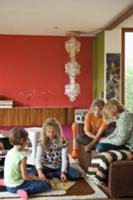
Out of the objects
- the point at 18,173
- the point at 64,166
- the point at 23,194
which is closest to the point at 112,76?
the point at 64,166

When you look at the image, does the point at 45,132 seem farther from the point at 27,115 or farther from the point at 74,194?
the point at 27,115

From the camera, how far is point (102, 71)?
7844 mm

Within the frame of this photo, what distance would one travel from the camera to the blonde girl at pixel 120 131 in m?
3.90

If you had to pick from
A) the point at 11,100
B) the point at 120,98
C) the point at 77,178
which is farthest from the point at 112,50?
the point at 77,178

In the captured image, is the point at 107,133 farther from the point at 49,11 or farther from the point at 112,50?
the point at 112,50

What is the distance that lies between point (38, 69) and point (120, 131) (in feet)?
15.7

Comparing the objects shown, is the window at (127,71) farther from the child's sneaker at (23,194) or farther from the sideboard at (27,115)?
the child's sneaker at (23,194)

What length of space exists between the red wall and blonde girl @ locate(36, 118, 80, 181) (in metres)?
4.33

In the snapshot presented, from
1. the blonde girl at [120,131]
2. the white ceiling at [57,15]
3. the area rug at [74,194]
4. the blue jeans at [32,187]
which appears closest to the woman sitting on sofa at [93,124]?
the blonde girl at [120,131]

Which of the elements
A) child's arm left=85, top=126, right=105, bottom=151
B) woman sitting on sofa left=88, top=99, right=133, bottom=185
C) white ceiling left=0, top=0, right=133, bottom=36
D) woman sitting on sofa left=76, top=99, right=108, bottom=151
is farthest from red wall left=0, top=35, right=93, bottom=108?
woman sitting on sofa left=88, top=99, right=133, bottom=185

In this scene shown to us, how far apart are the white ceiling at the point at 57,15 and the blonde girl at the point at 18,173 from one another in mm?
2441

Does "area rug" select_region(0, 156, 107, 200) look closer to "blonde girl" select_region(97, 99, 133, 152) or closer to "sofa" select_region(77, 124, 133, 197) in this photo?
"sofa" select_region(77, 124, 133, 197)

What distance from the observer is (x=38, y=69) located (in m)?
8.41

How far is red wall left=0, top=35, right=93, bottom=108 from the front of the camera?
830 centimetres
